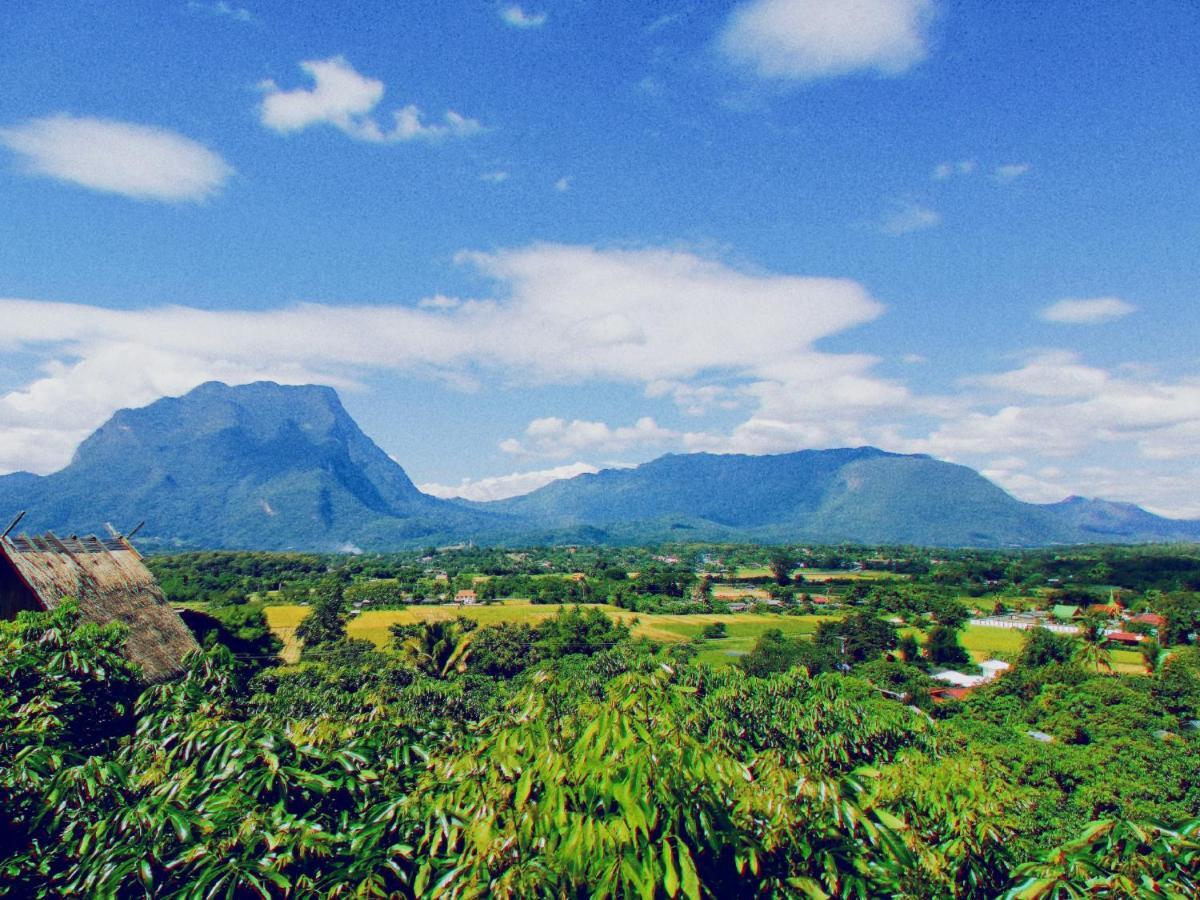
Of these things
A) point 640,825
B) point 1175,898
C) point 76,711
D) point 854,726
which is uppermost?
point 640,825

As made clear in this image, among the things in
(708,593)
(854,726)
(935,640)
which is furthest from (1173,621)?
(854,726)

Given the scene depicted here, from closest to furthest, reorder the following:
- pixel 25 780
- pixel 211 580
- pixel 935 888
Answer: pixel 935 888, pixel 25 780, pixel 211 580

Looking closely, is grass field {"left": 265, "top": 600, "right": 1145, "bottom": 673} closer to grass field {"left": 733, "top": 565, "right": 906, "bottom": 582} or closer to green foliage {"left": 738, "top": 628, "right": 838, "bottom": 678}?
green foliage {"left": 738, "top": 628, "right": 838, "bottom": 678}

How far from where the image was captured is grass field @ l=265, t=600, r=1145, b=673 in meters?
46.0

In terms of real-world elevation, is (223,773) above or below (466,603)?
above

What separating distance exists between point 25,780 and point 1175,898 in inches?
187

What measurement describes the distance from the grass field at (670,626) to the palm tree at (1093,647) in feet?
4.56

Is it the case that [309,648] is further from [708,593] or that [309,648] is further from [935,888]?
[708,593]

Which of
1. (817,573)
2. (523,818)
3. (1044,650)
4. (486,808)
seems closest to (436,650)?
(486,808)

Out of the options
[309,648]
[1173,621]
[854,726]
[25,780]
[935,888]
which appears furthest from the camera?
[1173,621]

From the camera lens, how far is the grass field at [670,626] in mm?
46000

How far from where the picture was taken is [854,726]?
16.0 metres

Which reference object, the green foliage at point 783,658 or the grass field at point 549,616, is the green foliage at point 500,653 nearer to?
the grass field at point 549,616

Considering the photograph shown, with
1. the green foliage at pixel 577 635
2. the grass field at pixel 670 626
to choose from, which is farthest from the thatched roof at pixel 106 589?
the green foliage at pixel 577 635
